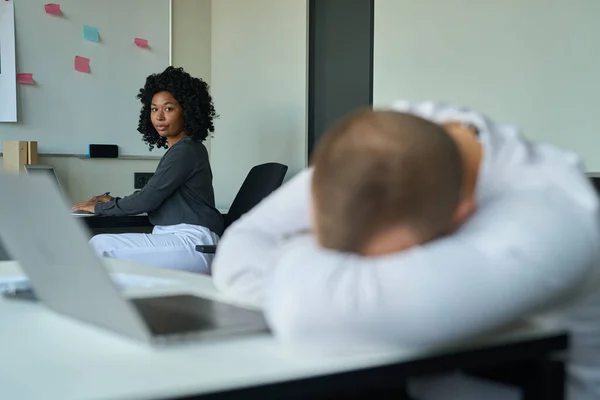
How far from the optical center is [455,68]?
9.59 ft

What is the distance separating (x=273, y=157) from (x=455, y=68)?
59.2 inches

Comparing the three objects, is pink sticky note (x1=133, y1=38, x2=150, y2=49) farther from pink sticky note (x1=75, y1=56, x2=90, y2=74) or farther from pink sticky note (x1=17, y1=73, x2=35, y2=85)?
pink sticky note (x1=17, y1=73, x2=35, y2=85)

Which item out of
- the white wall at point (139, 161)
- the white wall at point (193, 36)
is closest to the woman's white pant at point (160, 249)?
the white wall at point (139, 161)

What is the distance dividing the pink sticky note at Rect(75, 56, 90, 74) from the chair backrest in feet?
4.60

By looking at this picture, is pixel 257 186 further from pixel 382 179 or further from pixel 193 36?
pixel 382 179

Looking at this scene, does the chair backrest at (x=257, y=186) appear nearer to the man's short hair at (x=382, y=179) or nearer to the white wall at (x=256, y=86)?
the white wall at (x=256, y=86)

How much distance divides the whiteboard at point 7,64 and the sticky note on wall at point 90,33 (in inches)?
15.4

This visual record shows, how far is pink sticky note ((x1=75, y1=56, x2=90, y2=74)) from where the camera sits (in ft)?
13.8

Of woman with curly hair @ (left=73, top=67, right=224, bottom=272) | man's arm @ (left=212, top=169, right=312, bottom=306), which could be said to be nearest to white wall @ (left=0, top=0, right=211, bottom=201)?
woman with curly hair @ (left=73, top=67, right=224, bottom=272)

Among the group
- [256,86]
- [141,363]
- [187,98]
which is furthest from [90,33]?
[141,363]

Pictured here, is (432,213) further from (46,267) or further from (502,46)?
(502,46)

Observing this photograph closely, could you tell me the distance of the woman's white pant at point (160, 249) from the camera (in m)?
2.93

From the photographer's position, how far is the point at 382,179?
2.20 ft

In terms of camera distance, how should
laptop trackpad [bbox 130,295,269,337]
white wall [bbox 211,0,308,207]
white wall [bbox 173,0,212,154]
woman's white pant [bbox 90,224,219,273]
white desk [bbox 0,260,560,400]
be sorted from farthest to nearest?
white wall [bbox 173,0,212,154] < white wall [bbox 211,0,308,207] < woman's white pant [bbox 90,224,219,273] < laptop trackpad [bbox 130,295,269,337] < white desk [bbox 0,260,560,400]
